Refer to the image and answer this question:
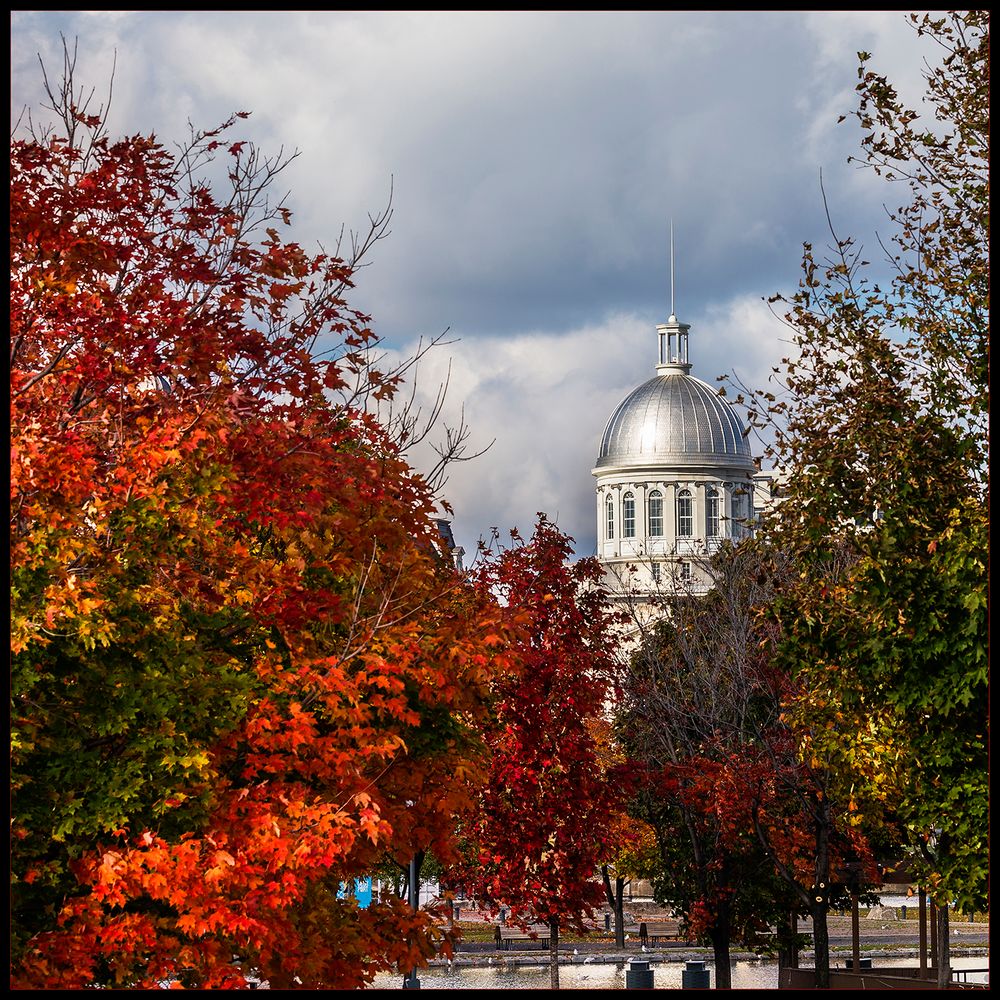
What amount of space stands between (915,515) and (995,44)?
7.42 meters

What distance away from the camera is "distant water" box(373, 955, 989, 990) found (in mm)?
36469

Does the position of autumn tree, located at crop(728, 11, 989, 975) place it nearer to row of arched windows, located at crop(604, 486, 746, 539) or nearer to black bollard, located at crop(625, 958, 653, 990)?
black bollard, located at crop(625, 958, 653, 990)

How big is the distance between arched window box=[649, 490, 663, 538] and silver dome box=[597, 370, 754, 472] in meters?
3.26

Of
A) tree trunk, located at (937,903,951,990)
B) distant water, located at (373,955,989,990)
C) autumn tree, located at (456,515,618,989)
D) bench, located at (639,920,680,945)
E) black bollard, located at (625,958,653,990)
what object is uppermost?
autumn tree, located at (456,515,618,989)

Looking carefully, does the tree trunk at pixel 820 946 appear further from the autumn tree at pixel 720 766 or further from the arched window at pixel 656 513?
the arched window at pixel 656 513

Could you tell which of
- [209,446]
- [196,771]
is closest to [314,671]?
[196,771]

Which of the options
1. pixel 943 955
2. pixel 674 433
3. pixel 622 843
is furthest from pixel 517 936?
pixel 674 433

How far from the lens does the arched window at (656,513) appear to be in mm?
142750

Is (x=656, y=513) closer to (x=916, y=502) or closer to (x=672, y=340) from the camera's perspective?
(x=672, y=340)

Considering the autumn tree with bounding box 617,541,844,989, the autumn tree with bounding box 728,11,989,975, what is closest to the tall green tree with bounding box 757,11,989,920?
the autumn tree with bounding box 728,11,989,975

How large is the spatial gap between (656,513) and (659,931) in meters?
90.1

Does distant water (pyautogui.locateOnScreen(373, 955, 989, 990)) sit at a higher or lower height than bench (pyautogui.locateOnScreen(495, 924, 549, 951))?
higher

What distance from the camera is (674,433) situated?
143375 millimetres

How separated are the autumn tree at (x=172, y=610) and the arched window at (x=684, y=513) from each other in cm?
13202
